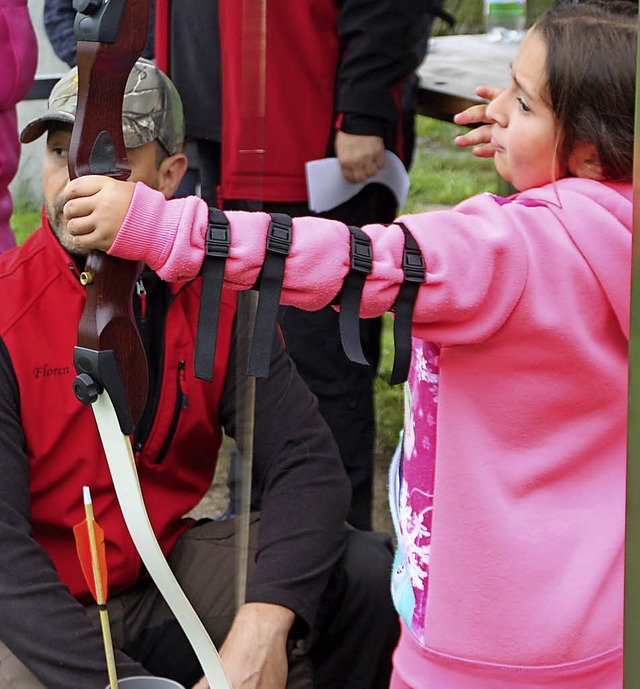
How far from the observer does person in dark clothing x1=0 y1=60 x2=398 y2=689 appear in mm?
1537

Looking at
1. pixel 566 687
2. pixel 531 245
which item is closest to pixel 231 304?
pixel 531 245

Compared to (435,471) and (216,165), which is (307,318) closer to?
(216,165)

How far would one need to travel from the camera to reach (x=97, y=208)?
0.99m

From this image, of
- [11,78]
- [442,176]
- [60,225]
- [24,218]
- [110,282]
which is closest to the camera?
[110,282]

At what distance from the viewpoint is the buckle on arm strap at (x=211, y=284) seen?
1.00 meters

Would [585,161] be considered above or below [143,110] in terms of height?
above

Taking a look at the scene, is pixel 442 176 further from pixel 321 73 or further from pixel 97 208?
pixel 97 208

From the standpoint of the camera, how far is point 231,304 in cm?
147

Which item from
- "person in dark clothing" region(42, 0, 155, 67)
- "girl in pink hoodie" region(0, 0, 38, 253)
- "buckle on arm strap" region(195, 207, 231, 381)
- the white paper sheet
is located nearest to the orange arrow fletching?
"buckle on arm strap" region(195, 207, 231, 381)

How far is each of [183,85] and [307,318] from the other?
371 mm

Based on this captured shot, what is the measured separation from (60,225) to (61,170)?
0.31ft

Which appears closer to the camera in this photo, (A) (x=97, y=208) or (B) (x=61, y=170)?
(A) (x=97, y=208)

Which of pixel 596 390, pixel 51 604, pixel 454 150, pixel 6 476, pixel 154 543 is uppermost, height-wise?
pixel 596 390

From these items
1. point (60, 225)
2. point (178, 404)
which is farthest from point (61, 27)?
point (178, 404)
